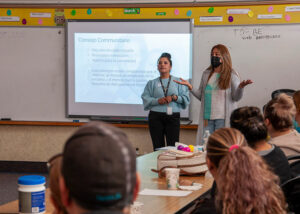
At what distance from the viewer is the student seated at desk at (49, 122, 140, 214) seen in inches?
32.8

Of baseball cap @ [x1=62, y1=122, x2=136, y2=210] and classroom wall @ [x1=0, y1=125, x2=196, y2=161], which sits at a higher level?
baseball cap @ [x1=62, y1=122, x2=136, y2=210]

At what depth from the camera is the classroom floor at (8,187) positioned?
4.96 metres

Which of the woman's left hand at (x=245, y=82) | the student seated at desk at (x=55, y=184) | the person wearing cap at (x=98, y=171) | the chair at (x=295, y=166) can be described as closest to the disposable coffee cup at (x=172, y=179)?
the chair at (x=295, y=166)

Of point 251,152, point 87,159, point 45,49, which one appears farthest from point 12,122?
point 87,159

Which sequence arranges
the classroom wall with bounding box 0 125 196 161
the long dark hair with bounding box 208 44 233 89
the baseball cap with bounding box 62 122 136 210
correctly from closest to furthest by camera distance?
the baseball cap with bounding box 62 122 136 210 < the long dark hair with bounding box 208 44 233 89 < the classroom wall with bounding box 0 125 196 161

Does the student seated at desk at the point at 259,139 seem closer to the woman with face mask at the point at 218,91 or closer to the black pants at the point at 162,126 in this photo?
→ the woman with face mask at the point at 218,91

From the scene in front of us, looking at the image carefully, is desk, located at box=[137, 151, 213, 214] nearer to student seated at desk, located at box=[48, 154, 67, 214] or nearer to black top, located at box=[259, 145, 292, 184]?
black top, located at box=[259, 145, 292, 184]

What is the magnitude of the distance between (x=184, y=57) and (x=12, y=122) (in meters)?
2.46

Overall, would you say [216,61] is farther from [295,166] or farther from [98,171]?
[98,171]

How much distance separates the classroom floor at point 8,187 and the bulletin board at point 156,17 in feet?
2.53

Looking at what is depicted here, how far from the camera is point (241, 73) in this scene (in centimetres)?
574

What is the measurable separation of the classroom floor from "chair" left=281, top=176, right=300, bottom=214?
3240mm

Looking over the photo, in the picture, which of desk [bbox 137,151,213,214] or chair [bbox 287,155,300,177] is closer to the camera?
desk [bbox 137,151,213,214]

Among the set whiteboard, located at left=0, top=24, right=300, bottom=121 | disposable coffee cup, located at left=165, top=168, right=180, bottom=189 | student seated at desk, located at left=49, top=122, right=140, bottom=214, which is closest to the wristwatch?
whiteboard, located at left=0, top=24, right=300, bottom=121
